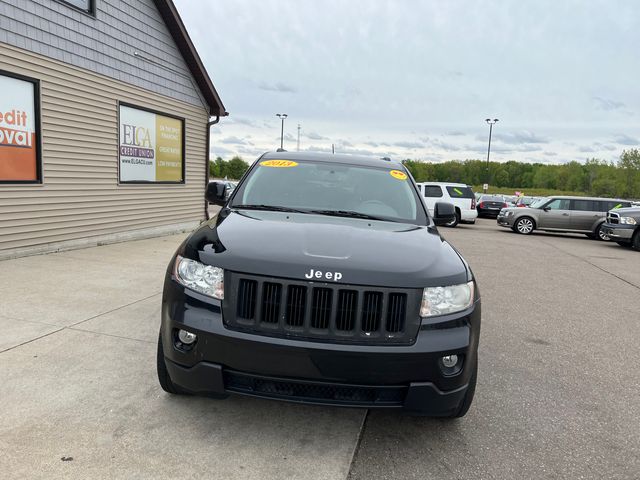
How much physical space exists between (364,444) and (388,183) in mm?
2197

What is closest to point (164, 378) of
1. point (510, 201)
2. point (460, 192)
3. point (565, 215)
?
point (565, 215)

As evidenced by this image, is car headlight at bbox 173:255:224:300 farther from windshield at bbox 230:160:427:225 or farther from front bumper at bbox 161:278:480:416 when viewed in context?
windshield at bbox 230:160:427:225

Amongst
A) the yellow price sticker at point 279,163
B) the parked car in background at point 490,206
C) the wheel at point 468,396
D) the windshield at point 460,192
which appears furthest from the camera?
the parked car in background at point 490,206

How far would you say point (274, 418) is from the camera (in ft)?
9.79

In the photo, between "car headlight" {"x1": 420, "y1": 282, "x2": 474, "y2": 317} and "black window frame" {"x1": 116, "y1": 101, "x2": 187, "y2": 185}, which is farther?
"black window frame" {"x1": 116, "y1": 101, "x2": 187, "y2": 185}

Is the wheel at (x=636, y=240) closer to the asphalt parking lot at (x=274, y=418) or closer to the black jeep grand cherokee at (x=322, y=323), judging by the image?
the asphalt parking lot at (x=274, y=418)

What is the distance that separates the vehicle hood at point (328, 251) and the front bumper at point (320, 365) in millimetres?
256

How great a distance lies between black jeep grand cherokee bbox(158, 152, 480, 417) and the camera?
2418mm

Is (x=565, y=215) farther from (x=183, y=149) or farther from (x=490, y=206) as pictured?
(x=183, y=149)

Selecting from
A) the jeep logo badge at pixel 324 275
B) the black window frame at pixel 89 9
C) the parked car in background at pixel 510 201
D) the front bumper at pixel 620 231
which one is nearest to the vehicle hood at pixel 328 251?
the jeep logo badge at pixel 324 275

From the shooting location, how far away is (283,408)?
3121 millimetres

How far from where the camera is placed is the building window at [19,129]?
7.24m

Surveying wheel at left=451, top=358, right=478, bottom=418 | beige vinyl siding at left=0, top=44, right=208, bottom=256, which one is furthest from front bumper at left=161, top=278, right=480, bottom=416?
beige vinyl siding at left=0, top=44, right=208, bottom=256

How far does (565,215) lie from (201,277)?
1902 cm
